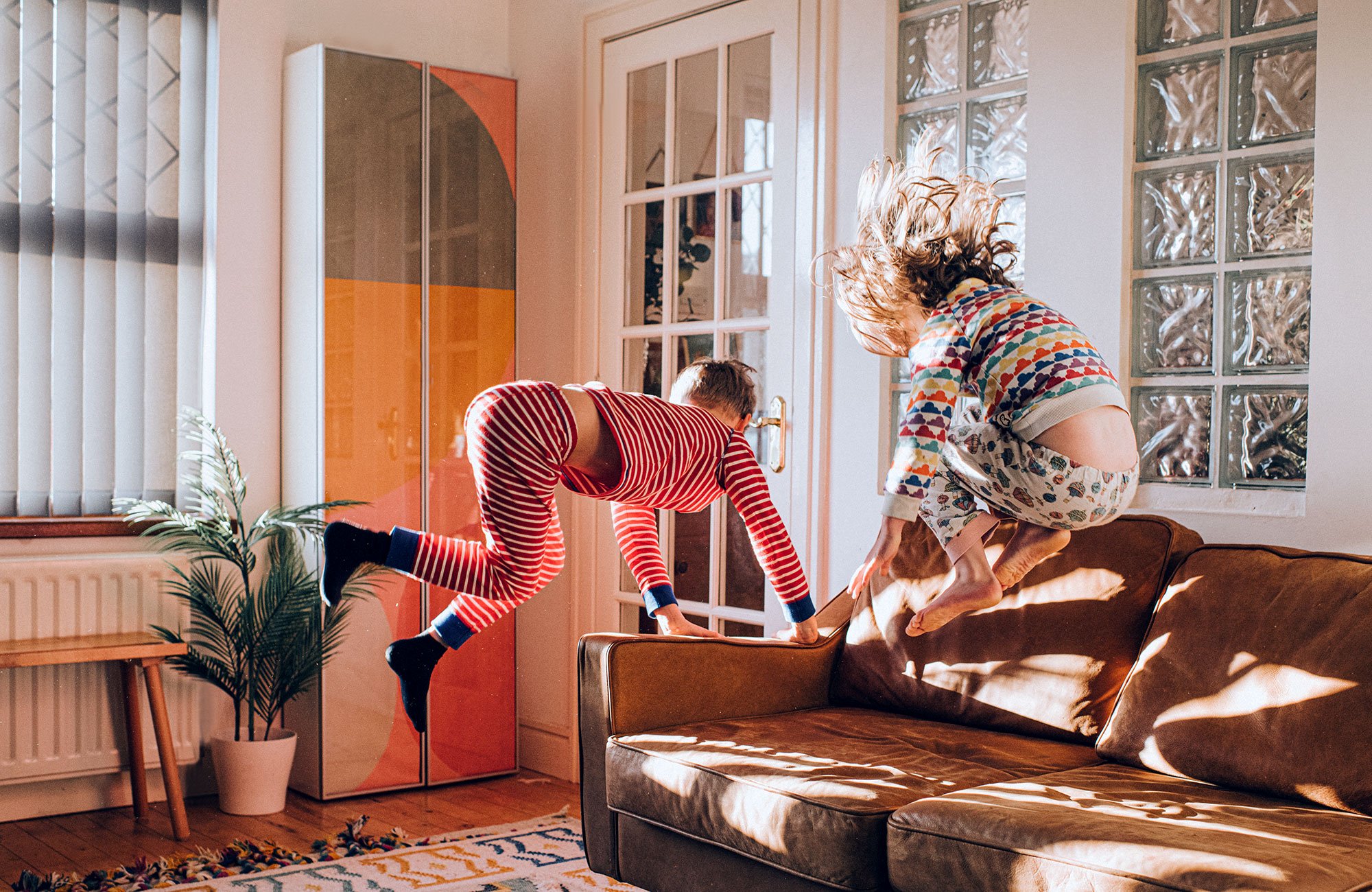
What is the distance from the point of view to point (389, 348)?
3871 millimetres

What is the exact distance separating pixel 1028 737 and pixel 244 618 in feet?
7.36

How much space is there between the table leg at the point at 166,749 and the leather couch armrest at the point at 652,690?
138cm

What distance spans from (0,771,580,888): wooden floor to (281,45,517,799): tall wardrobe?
0.12 m

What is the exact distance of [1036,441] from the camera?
183 centimetres

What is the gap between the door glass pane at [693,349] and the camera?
147 inches

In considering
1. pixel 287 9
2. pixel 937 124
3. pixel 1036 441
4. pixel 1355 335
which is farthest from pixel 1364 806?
pixel 287 9

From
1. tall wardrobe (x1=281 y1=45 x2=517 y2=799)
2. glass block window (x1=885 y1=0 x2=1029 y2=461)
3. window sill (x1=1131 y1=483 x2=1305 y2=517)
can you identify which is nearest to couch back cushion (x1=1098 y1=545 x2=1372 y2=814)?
window sill (x1=1131 y1=483 x2=1305 y2=517)

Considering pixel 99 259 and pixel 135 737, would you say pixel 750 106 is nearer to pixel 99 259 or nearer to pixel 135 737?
pixel 99 259

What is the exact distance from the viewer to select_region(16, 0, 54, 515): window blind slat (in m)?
3.62

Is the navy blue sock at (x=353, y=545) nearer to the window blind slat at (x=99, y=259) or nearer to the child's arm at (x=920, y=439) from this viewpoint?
the child's arm at (x=920, y=439)

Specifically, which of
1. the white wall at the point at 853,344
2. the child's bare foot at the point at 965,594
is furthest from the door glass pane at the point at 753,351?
the child's bare foot at the point at 965,594

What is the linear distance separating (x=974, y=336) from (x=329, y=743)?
2.63m

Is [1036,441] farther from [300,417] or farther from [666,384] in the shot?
[300,417]

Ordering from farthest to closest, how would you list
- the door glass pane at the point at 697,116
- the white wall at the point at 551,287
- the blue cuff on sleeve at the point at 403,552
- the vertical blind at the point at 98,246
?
the white wall at the point at 551,287
the door glass pane at the point at 697,116
the vertical blind at the point at 98,246
the blue cuff on sleeve at the point at 403,552
